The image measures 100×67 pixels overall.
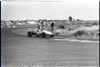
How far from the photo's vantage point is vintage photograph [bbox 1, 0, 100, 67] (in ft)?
10.3

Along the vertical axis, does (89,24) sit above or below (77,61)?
above

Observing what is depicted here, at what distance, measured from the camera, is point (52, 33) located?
317 cm

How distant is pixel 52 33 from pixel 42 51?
21cm

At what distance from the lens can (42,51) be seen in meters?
3.15

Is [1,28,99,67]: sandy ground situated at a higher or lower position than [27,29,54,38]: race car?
lower

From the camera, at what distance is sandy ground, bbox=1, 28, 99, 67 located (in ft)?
10.3

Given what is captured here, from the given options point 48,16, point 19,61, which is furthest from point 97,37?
point 19,61

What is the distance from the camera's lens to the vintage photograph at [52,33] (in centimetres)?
312

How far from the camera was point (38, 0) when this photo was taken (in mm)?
3146

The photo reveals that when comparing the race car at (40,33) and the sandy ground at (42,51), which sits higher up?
the race car at (40,33)

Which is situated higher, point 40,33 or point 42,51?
point 40,33

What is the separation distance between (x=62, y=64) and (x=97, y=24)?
0.54 meters

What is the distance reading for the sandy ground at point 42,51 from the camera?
10.3 feet

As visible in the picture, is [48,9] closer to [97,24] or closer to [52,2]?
[52,2]
